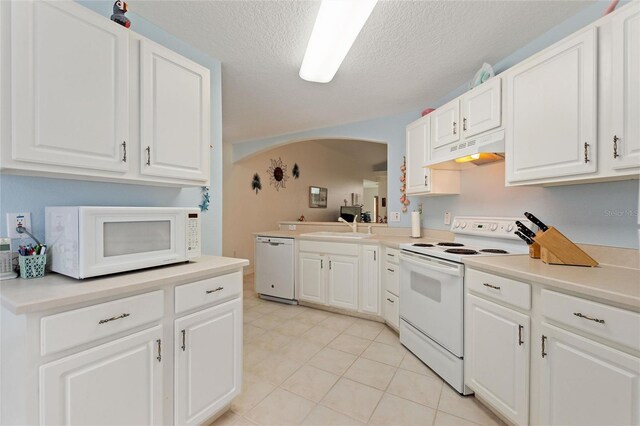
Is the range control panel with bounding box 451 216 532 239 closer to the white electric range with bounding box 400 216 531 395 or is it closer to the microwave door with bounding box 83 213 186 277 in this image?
the white electric range with bounding box 400 216 531 395

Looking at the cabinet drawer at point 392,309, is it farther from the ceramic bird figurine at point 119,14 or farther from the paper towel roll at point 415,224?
the ceramic bird figurine at point 119,14

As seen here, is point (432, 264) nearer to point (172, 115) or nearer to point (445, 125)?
point (445, 125)

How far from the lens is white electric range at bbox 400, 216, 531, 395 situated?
1784mm

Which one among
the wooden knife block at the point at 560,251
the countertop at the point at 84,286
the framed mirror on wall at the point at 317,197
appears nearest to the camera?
the countertop at the point at 84,286

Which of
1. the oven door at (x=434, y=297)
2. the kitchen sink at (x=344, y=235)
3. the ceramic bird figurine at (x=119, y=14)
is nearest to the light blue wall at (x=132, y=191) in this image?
the ceramic bird figurine at (x=119, y=14)

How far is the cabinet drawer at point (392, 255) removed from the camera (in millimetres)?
2633

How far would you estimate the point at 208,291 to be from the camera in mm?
1415

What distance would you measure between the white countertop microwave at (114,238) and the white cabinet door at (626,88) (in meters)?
2.11

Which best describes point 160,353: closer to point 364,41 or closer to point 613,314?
point 613,314

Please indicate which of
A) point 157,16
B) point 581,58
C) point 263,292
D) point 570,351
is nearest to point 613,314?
point 570,351

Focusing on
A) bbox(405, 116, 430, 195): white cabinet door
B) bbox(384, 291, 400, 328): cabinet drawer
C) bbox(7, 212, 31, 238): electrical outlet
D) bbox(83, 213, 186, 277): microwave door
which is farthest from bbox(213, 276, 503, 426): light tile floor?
bbox(405, 116, 430, 195): white cabinet door

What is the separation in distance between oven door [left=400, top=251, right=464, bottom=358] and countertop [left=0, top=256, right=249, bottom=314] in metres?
1.41

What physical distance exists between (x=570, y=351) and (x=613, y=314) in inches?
9.9

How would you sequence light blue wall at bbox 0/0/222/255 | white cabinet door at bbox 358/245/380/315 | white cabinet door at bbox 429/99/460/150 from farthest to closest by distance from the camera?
white cabinet door at bbox 358/245/380/315
white cabinet door at bbox 429/99/460/150
light blue wall at bbox 0/0/222/255
